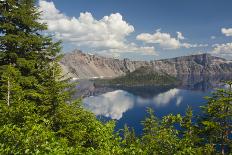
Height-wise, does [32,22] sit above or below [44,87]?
above

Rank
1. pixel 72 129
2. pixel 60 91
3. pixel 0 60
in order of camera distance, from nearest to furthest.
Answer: pixel 72 129 < pixel 60 91 < pixel 0 60

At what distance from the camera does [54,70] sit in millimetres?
28953

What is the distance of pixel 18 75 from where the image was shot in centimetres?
2944

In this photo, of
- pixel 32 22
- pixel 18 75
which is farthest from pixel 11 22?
pixel 18 75

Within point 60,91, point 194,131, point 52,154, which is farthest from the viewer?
point 194,131

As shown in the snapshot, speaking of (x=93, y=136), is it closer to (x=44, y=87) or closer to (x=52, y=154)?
(x=44, y=87)

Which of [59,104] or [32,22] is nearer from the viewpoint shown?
[59,104]

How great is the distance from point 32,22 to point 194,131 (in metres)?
21.9

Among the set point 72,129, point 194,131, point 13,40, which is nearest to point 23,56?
point 13,40

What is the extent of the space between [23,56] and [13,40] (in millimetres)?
2310

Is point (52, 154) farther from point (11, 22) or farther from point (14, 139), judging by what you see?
point (11, 22)

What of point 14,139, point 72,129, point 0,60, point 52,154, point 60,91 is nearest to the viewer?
point 52,154

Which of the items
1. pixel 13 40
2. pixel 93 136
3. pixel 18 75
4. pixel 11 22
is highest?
pixel 11 22

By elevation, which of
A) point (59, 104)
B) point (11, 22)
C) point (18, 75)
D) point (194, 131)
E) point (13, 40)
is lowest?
point (194, 131)
